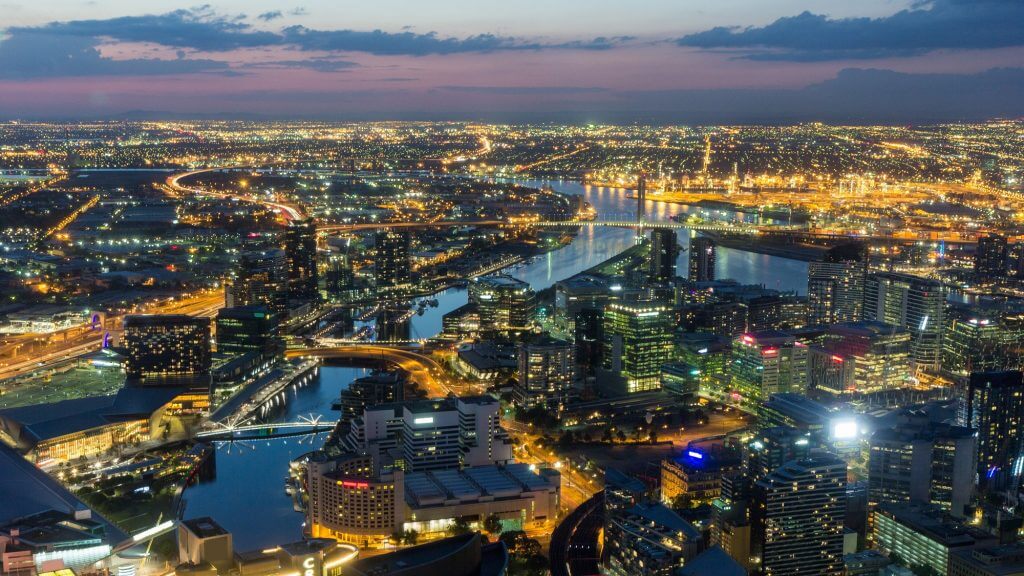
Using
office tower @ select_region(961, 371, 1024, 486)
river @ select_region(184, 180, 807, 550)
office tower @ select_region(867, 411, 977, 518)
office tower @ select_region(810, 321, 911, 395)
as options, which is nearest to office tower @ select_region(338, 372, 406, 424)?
river @ select_region(184, 180, 807, 550)

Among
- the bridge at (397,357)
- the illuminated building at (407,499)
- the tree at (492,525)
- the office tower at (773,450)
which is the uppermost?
the office tower at (773,450)

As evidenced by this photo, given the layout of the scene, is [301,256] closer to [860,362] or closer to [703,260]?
[703,260]

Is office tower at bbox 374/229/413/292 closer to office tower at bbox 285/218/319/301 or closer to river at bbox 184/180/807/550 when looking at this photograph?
river at bbox 184/180/807/550

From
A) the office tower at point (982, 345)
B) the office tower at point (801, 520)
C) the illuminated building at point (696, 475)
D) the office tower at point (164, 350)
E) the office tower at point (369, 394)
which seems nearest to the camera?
the office tower at point (801, 520)

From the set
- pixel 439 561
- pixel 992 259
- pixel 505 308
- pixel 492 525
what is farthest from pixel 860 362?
pixel 992 259

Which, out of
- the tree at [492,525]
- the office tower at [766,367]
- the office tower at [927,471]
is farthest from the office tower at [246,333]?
the office tower at [927,471]

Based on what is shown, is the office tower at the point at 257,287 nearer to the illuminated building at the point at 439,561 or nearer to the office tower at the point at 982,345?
the office tower at the point at 982,345
